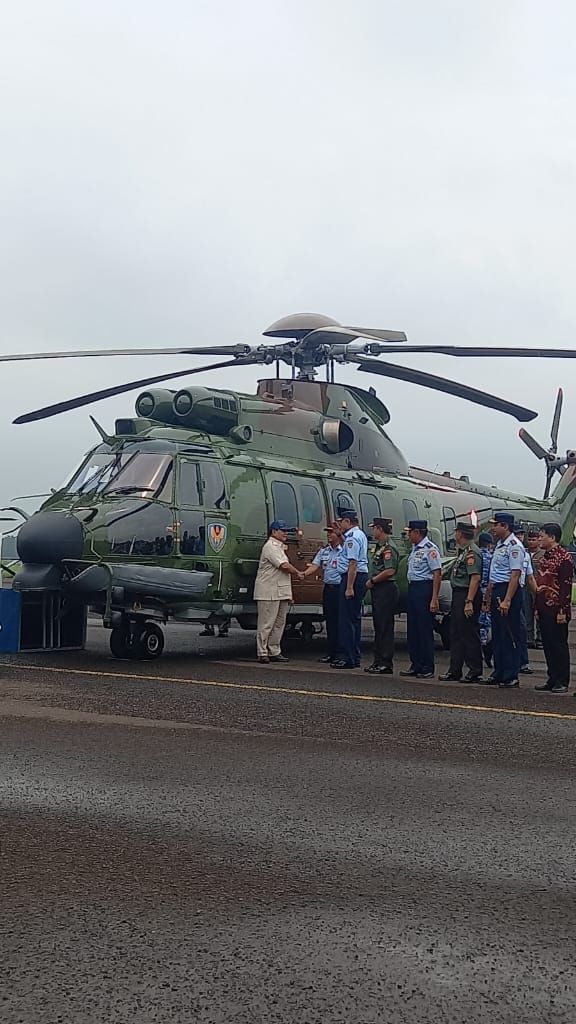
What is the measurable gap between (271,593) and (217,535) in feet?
3.07

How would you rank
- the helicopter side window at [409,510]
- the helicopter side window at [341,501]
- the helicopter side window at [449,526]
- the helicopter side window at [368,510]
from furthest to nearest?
the helicopter side window at [449,526], the helicopter side window at [409,510], the helicopter side window at [368,510], the helicopter side window at [341,501]

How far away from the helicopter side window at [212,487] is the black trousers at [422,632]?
2.66 m

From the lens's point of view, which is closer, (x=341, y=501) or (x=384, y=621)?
(x=384, y=621)

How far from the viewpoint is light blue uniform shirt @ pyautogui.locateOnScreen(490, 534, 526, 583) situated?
11.0 metres

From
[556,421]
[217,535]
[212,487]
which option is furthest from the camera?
[556,421]

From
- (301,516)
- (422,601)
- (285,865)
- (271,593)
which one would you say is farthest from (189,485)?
(285,865)

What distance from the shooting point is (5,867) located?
4.37 metres

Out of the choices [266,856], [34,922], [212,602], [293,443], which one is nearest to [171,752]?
[266,856]

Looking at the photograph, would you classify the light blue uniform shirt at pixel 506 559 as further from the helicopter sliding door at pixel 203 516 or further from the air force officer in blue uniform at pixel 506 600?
the helicopter sliding door at pixel 203 516

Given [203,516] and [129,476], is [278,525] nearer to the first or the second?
[203,516]

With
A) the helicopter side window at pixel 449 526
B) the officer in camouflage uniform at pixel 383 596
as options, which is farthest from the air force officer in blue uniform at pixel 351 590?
the helicopter side window at pixel 449 526

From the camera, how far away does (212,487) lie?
1289 cm

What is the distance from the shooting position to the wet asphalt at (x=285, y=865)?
3.21 m

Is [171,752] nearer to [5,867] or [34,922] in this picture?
[5,867]
